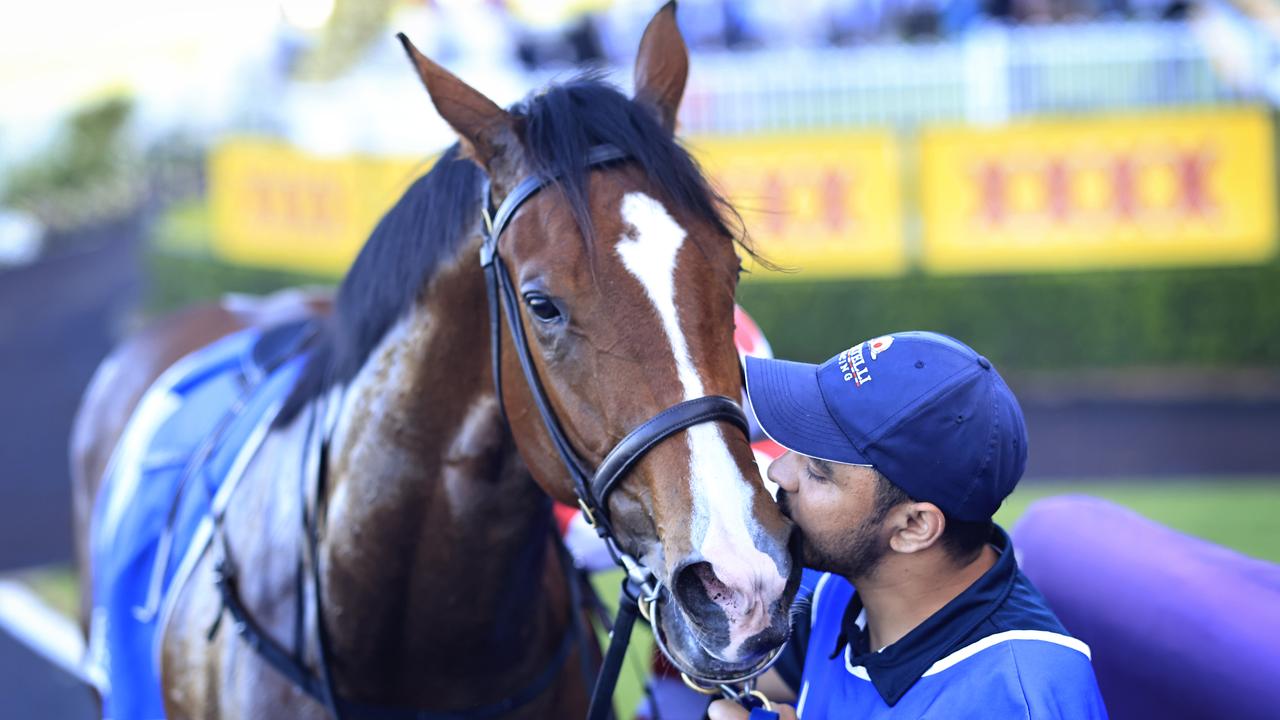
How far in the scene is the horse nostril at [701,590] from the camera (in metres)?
1.47

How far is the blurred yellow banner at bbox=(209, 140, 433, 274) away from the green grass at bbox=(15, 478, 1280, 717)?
14.5ft

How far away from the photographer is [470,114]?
6.00 feet

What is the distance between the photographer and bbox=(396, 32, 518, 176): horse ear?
1.78m

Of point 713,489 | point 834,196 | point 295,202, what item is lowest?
point 834,196

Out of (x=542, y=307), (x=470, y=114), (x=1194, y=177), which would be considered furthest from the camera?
(x=1194, y=177)

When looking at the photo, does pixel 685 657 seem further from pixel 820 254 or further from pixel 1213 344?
pixel 1213 344

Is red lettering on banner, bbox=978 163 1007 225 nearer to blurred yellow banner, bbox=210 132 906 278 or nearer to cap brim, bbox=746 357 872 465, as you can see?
blurred yellow banner, bbox=210 132 906 278

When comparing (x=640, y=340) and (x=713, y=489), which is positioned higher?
(x=640, y=340)

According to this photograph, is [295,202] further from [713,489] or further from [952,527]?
[952,527]

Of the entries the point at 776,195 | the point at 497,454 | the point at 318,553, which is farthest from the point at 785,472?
the point at 776,195

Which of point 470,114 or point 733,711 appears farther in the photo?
point 470,114

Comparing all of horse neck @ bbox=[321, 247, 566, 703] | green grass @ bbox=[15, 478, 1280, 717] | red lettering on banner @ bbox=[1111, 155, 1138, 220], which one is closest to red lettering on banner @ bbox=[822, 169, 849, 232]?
red lettering on banner @ bbox=[1111, 155, 1138, 220]

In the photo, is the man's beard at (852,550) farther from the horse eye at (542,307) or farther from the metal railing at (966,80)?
the metal railing at (966,80)

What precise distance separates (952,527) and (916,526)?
5 centimetres
